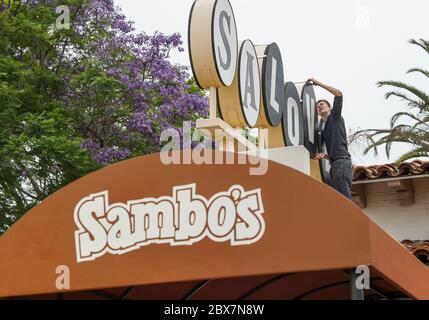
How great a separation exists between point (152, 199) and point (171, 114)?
12.5 metres

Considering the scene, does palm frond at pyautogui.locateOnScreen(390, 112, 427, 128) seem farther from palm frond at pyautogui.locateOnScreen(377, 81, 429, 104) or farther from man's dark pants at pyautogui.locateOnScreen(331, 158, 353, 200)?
man's dark pants at pyautogui.locateOnScreen(331, 158, 353, 200)

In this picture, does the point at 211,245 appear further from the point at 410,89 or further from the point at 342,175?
the point at 410,89

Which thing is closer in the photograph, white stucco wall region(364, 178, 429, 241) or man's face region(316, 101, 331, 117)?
man's face region(316, 101, 331, 117)

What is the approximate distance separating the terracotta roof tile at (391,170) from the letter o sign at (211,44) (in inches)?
215

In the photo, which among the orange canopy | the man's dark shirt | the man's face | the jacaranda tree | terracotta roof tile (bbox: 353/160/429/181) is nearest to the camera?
the orange canopy

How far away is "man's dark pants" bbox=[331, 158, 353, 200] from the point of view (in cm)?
927

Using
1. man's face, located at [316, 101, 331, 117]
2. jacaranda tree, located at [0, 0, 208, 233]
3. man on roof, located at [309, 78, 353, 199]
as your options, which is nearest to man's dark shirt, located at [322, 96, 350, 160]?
man on roof, located at [309, 78, 353, 199]

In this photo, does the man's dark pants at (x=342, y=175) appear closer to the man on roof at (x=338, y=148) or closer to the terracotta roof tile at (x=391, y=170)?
the man on roof at (x=338, y=148)

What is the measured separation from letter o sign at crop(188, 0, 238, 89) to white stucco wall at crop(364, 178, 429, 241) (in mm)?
6337

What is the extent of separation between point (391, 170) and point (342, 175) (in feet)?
16.2

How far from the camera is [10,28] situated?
61.5 feet

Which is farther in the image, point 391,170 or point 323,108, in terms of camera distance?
point 391,170

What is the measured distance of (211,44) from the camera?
870 centimetres

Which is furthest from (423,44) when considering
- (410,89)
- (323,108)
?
(323,108)
